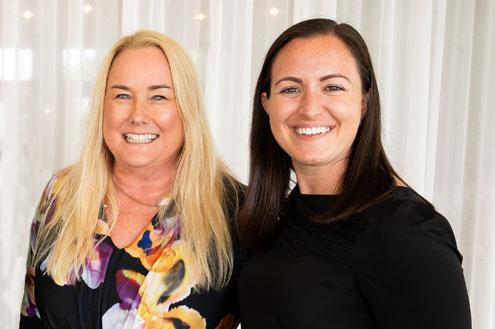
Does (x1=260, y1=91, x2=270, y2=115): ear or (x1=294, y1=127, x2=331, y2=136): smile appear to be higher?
(x1=260, y1=91, x2=270, y2=115): ear

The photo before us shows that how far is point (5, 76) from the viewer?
8.06 ft

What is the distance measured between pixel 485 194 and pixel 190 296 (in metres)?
1.53

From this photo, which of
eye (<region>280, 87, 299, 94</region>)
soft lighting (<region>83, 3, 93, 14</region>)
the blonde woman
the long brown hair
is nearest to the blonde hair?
the blonde woman

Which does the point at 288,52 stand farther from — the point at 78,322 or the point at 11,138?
the point at 11,138

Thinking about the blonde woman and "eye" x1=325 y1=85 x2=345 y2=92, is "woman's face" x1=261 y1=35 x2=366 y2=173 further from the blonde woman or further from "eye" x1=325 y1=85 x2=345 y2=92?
the blonde woman

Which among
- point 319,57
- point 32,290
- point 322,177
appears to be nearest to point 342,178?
point 322,177

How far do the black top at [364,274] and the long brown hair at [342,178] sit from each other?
51 mm

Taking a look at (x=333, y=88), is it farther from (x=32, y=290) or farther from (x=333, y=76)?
(x=32, y=290)

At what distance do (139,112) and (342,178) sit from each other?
0.60 m

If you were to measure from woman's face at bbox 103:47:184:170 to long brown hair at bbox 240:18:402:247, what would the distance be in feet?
0.85

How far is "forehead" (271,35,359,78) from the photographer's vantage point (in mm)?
A: 1513

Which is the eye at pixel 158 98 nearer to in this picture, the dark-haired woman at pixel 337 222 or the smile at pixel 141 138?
the smile at pixel 141 138

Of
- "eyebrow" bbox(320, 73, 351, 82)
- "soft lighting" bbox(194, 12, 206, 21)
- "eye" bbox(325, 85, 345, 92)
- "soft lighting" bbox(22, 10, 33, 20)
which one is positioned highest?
"soft lighting" bbox(194, 12, 206, 21)

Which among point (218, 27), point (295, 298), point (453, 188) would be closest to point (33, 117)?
point (218, 27)
